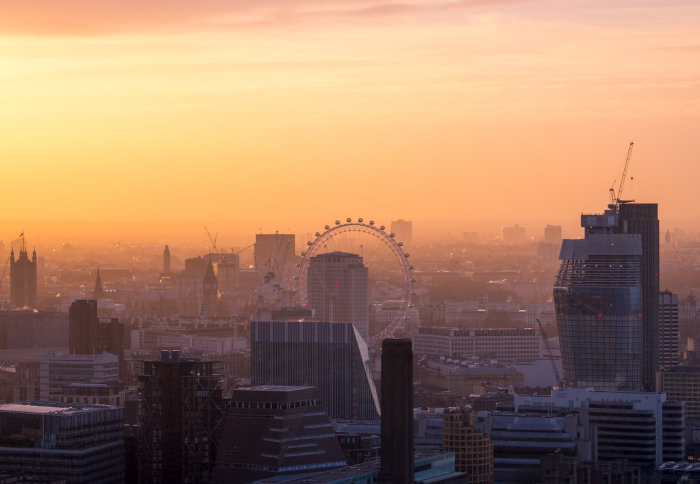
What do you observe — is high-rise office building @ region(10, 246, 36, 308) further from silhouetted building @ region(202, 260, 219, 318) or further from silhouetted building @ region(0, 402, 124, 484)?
silhouetted building @ region(0, 402, 124, 484)

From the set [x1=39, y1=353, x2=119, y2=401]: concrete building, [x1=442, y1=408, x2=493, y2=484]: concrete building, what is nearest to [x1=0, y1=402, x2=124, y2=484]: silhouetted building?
[x1=442, y1=408, x2=493, y2=484]: concrete building

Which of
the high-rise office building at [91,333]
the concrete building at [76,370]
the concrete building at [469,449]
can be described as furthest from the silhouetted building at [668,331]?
the concrete building at [469,449]

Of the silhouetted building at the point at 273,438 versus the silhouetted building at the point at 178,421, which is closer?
the silhouetted building at the point at 273,438

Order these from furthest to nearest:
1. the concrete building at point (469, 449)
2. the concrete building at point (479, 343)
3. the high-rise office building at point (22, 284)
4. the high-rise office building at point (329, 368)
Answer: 1. the high-rise office building at point (22, 284)
2. the concrete building at point (479, 343)
3. the high-rise office building at point (329, 368)
4. the concrete building at point (469, 449)

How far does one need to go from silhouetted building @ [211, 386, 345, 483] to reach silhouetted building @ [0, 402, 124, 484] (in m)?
4.14

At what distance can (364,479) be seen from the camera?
57.0 metres

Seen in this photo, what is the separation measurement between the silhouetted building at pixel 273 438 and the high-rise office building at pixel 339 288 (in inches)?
1980

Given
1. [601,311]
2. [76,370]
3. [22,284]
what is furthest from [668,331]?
[22,284]

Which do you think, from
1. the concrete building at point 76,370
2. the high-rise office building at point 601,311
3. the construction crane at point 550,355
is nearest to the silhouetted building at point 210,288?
the construction crane at point 550,355

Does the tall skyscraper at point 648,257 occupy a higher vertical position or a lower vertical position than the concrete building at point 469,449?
higher

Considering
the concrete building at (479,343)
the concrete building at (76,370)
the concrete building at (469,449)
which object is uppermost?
the concrete building at (479,343)

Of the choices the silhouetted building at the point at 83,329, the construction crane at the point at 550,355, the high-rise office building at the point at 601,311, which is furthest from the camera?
the silhouetted building at the point at 83,329

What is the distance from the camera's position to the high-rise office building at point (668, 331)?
10674 centimetres

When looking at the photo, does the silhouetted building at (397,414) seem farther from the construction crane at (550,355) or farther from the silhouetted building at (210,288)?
the silhouetted building at (210,288)
